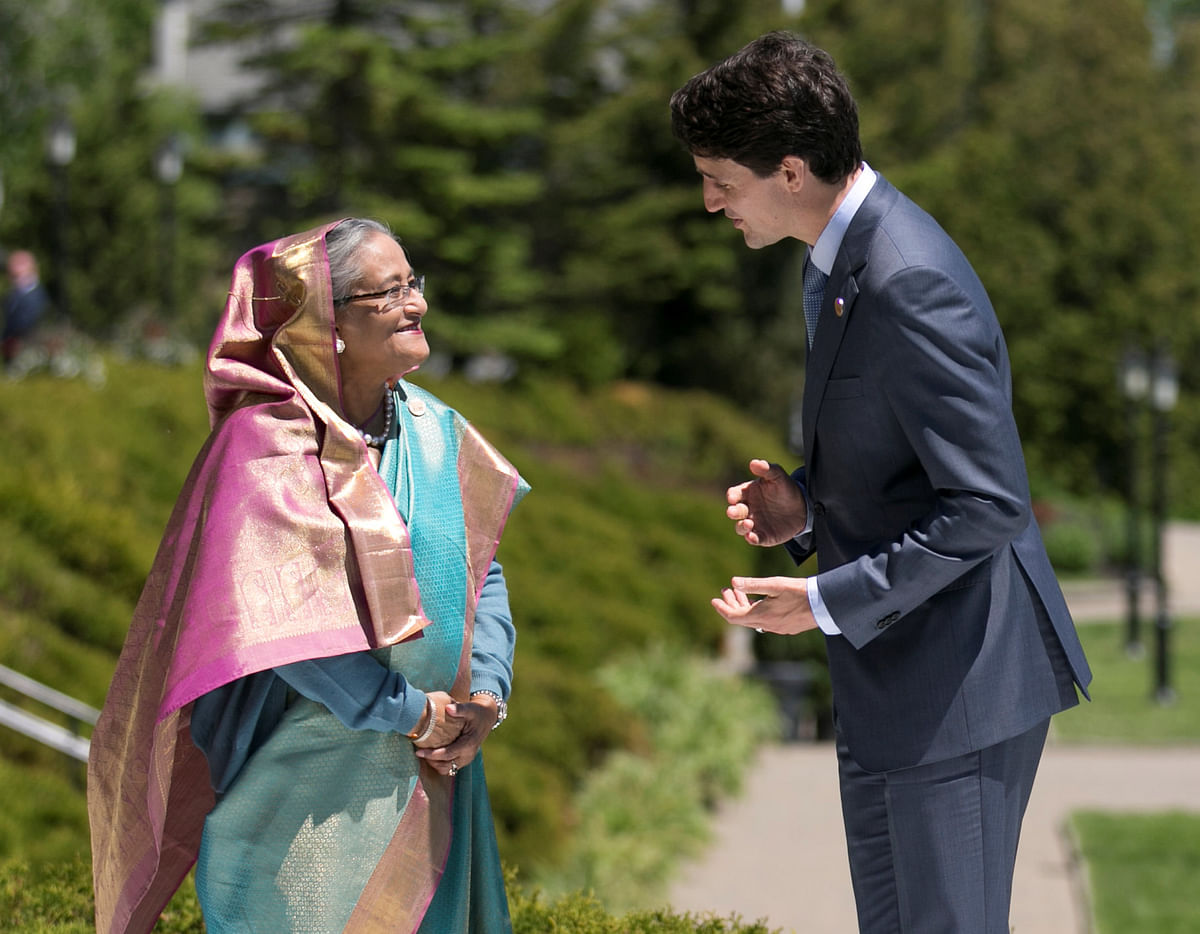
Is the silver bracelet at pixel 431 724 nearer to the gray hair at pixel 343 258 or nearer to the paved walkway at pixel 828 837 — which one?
the gray hair at pixel 343 258

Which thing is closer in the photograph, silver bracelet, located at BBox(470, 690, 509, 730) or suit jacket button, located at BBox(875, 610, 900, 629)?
suit jacket button, located at BBox(875, 610, 900, 629)

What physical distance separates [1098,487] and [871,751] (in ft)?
94.6

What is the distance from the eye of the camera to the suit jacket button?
2229 mm

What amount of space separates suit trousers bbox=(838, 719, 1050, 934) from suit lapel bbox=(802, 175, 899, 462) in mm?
584

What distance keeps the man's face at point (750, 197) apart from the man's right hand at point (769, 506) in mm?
408

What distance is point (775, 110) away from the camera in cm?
220

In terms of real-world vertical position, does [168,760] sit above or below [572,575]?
above

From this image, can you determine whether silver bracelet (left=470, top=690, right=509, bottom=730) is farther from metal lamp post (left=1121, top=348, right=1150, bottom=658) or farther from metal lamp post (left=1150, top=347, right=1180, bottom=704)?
metal lamp post (left=1121, top=348, right=1150, bottom=658)

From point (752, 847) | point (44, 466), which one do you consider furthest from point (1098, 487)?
point (44, 466)

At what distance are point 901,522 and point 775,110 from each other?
0.68 metres

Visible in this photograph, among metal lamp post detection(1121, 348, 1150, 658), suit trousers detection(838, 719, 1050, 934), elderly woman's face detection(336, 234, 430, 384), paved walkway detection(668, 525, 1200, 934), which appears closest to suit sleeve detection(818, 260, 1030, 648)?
suit trousers detection(838, 719, 1050, 934)

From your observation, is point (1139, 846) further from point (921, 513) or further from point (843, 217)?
point (843, 217)

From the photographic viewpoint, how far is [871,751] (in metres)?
2.32

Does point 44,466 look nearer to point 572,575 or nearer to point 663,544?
point 572,575
